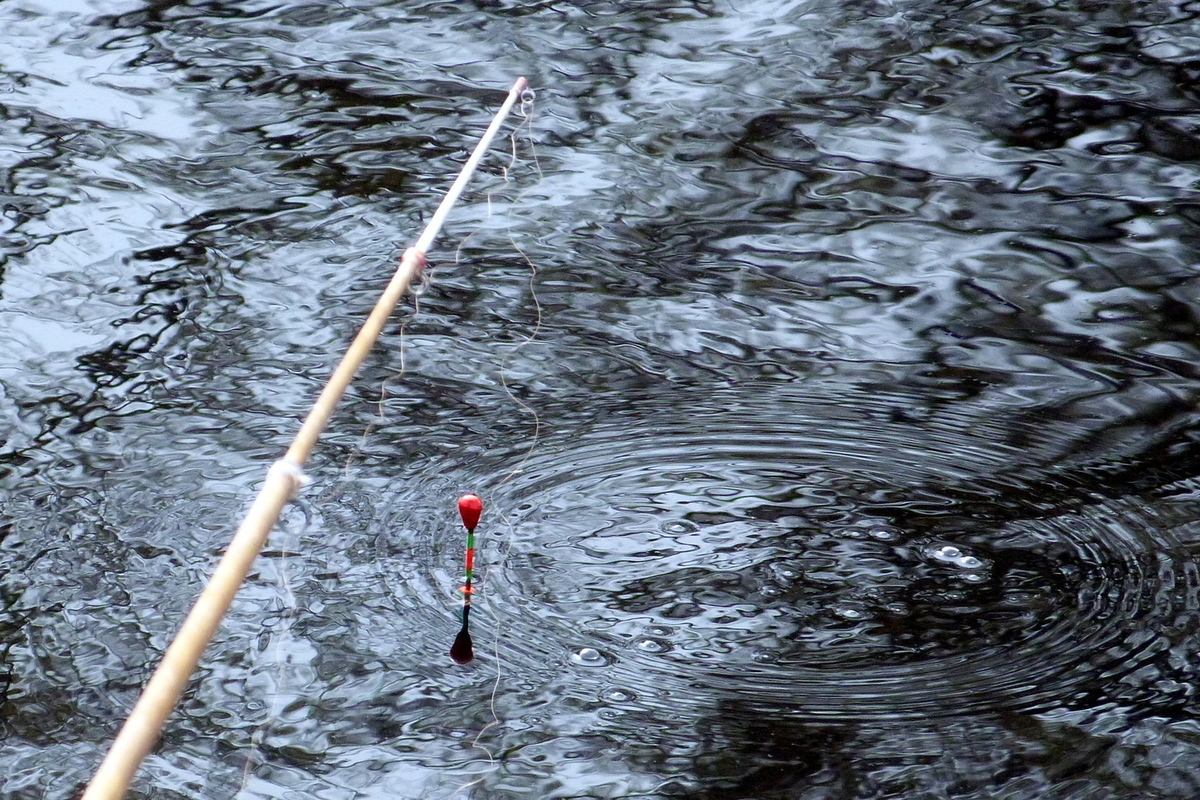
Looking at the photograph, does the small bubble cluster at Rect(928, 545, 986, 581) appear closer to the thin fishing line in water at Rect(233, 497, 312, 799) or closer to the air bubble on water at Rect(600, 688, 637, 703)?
the air bubble on water at Rect(600, 688, 637, 703)

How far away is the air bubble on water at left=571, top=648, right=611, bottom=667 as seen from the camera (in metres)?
2.43

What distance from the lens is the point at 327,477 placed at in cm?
287

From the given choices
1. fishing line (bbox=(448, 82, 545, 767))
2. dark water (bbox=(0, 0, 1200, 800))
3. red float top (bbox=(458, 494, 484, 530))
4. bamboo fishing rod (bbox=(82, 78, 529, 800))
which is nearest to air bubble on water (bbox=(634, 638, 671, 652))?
dark water (bbox=(0, 0, 1200, 800))

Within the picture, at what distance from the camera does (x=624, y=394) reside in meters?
3.17

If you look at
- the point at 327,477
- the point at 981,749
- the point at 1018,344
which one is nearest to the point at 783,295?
the point at 1018,344

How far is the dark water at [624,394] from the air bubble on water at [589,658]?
16mm

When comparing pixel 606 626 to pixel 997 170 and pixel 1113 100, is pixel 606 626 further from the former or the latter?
pixel 1113 100

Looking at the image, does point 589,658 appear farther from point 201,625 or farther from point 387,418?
point 201,625

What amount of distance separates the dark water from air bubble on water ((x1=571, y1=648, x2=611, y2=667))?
0.6 inches

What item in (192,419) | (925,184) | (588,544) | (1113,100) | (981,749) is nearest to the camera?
(981,749)

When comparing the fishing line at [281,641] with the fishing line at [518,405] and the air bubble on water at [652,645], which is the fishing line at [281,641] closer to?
the fishing line at [518,405]

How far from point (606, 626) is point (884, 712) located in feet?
1.69

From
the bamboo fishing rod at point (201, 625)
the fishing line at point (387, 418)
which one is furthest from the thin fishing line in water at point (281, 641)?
the bamboo fishing rod at point (201, 625)

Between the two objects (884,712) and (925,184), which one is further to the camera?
(925,184)
